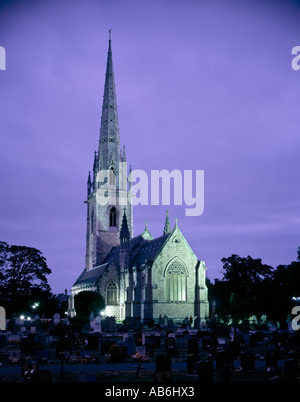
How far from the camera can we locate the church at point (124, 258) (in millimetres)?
53219

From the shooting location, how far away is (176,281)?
179ft

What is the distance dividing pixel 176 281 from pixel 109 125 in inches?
1275

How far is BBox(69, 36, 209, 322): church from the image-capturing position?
53.2 meters

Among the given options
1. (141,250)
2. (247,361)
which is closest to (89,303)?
(141,250)

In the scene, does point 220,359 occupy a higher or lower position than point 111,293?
higher

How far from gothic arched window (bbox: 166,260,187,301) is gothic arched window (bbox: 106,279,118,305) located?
10.5 meters

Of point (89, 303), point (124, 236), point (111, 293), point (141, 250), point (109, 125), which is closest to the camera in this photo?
point (89, 303)

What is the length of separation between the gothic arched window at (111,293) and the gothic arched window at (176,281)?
34.6 feet

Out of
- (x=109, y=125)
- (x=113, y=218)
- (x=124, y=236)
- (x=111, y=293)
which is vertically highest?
(x=109, y=125)

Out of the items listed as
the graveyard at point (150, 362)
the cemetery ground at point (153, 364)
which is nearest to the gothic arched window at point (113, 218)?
the graveyard at point (150, 362)

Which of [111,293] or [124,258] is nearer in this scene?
[124,258]

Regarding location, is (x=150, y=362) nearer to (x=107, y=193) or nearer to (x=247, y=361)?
(x=247, y=361)

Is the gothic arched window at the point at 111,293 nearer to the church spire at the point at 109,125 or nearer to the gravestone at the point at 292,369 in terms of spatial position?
the church spire at the point at 109,125
